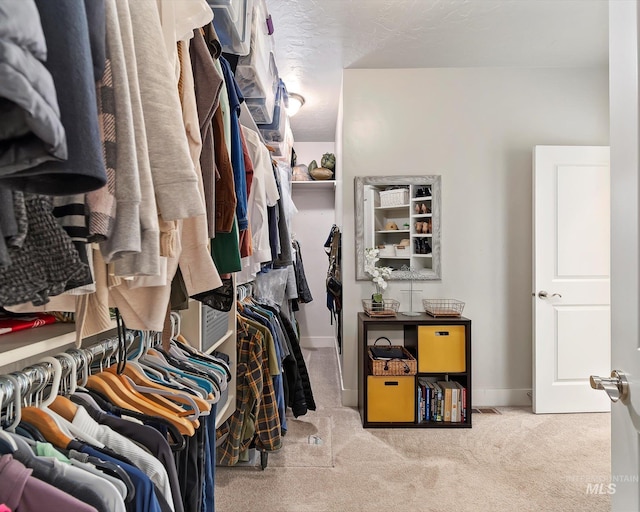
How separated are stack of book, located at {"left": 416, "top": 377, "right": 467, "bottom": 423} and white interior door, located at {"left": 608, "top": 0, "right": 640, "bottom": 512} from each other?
5.86ft

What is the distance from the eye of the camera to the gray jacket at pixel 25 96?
293 millimetres

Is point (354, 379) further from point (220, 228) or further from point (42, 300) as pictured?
point (42, 300)

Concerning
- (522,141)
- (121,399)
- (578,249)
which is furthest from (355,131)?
(121,399)

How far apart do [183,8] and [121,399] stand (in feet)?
3.01

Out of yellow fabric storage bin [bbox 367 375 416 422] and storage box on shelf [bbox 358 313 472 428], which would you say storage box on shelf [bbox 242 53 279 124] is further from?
yellow fabric storage bin [bbox 367 375 416 422]

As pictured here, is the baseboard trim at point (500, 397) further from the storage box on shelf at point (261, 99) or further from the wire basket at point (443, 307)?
the storage box on shelf at point (261, 99)

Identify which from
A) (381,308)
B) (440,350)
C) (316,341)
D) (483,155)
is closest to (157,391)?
(381,308)

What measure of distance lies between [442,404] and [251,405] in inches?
54.3

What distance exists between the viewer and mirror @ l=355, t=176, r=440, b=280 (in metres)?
2.98

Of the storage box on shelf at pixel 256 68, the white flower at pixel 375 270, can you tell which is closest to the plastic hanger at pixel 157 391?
the storage box on shelf at pixel 256 68

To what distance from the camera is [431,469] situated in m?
2.06

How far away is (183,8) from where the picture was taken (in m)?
0.78

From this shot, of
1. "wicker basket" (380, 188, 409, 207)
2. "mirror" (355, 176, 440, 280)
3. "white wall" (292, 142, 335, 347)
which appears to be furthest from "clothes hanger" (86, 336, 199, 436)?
"white wall" (292, 142, 335, 347)

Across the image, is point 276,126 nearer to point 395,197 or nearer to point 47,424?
point 395,197
